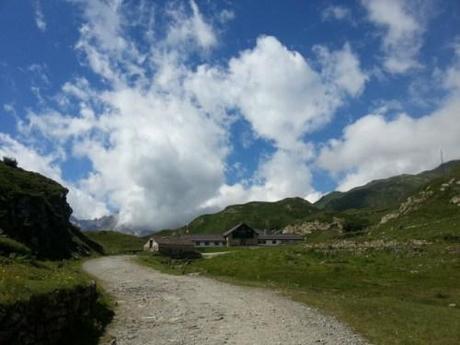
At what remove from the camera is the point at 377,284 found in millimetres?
53094

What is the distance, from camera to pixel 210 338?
23.5 meters

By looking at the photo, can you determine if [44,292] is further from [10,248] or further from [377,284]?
[377,284]

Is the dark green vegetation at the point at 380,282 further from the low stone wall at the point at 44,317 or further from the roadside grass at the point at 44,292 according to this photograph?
Result: the low stone wall at the point at 44,317

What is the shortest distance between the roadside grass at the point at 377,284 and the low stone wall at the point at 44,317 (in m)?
15.2

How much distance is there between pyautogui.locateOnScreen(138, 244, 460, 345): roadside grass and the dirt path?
2.36 metres

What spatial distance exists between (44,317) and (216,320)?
41.0ft

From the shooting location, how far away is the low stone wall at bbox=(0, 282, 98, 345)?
15.6m

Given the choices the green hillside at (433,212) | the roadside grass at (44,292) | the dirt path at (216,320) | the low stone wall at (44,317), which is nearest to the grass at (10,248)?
the roadside grass at (44,292)

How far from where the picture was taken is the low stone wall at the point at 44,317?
1556 centimetres

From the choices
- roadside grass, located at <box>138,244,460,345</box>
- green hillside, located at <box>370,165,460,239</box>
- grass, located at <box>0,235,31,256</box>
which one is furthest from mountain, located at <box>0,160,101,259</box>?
green hillside, located at <box>370,165,460,239</box>

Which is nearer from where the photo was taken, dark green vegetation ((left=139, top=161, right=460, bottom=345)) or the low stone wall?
the low stone wall

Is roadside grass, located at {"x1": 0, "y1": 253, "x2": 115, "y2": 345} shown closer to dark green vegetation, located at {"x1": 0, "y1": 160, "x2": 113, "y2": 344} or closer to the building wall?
dark green vegetation, located at {"x1": 0, "y1": 160, "x2": 113, "y2": 344}

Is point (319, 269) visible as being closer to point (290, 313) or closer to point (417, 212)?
point (290, 313)

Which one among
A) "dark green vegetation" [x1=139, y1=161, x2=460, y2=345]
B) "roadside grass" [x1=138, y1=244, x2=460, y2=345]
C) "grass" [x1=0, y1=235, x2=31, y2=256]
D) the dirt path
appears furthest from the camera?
"grass" [x1=0, y1=235, x2=31, y2=256]
